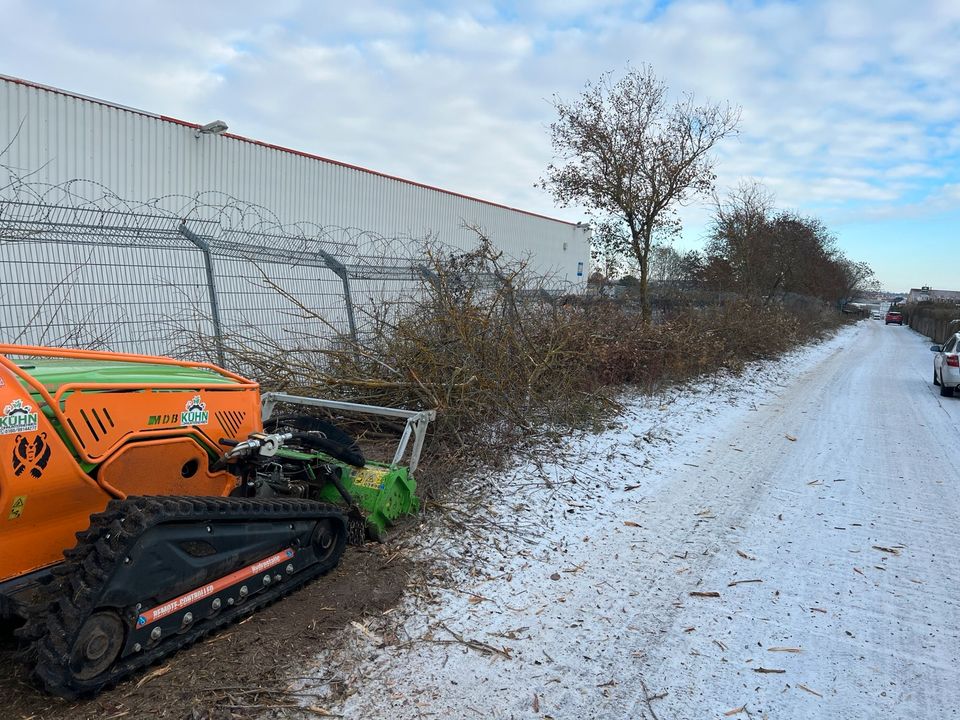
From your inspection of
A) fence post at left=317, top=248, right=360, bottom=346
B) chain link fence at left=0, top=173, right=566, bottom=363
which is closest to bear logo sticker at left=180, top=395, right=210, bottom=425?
chain link fence at left=0, top=173, right=566, bottom=363

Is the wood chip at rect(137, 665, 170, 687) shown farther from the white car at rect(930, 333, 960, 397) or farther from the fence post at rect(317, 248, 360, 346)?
the white car at rect(930, 333, 960, 397)

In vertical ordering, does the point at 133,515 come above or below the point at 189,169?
below

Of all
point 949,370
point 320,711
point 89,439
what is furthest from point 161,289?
point 949,370

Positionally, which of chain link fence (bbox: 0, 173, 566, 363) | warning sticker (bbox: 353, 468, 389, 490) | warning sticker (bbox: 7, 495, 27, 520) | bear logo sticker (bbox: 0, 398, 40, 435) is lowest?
warning sticker (bbox: 353, 468, 389, 490)

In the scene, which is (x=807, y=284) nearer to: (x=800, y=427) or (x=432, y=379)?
(x=800, y=427)

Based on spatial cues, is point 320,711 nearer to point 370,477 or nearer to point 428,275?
point 370,477

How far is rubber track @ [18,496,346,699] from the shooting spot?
2504 millimetres

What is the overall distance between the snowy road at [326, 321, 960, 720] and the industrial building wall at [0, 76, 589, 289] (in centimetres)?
439

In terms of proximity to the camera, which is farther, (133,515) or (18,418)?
(133,515)

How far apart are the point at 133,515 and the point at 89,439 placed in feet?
1.50

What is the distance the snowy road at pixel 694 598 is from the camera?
3053mm

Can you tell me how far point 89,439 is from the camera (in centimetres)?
289

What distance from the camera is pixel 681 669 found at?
10.7ft

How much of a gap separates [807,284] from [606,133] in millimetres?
26982
